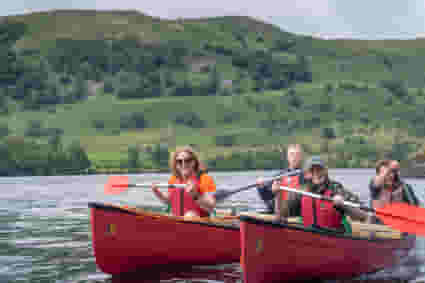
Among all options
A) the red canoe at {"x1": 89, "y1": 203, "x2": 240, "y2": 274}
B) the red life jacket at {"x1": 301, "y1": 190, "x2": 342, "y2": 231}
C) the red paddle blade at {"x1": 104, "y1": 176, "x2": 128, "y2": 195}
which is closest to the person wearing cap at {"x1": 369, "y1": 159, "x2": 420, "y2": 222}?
the red life jacket at {"x1": 301, "y1": 190, "x2": 342, "y2": 231}

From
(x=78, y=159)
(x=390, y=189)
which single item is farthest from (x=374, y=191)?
(x=78, y=159)

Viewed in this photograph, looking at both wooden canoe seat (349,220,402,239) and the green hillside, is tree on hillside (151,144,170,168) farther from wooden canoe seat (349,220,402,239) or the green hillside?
wooden canoe seat (349,220,402,239)

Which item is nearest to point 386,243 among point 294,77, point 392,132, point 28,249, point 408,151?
point 28,249

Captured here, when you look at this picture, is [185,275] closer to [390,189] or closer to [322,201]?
[322,201]

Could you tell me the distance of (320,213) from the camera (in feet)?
43.8

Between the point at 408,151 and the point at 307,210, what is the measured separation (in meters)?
96.1

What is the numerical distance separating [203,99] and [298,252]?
132m

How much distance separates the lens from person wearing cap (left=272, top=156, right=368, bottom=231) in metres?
12.8

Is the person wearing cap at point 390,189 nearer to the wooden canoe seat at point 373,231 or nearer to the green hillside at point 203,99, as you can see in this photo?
the wooden canoe seat at point 373,231

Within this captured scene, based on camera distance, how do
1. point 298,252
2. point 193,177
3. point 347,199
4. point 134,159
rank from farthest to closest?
1. point 134,159
2. point 193,177
3. point 347,199
4. point 298,252

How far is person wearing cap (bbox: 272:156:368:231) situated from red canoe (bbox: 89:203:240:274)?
174 cm

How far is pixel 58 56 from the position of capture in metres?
178

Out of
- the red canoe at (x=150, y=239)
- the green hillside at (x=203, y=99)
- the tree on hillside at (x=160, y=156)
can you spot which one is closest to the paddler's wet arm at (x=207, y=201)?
the red canoe at (x=150, y=239)

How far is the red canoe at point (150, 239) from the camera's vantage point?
14047 millimetres
